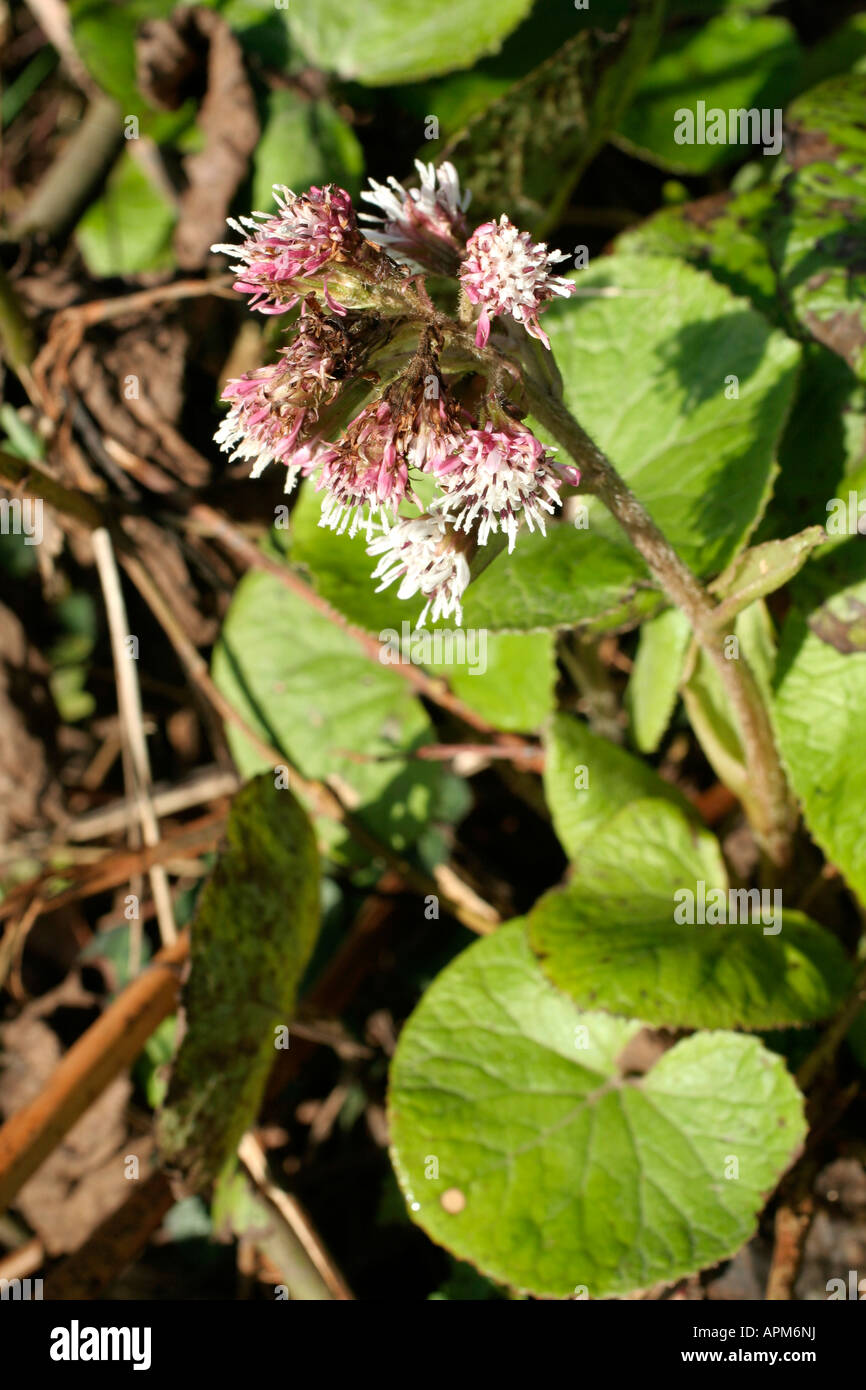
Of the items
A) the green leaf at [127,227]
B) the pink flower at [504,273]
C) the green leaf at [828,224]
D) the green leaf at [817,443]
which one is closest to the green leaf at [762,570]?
the pink flower at [504,273]

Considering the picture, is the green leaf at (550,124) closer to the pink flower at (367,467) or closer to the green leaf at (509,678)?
the green leaf at (509,678)

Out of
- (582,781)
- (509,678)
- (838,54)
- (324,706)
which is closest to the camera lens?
(582,781)

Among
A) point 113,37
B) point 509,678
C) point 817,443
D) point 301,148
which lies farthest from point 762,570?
point 113,37

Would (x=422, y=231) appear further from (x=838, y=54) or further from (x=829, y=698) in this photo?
(x=838, y=54)

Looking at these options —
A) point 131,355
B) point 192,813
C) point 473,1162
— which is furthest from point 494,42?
point 473,1162

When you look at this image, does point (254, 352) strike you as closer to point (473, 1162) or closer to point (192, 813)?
point (192, 813)
